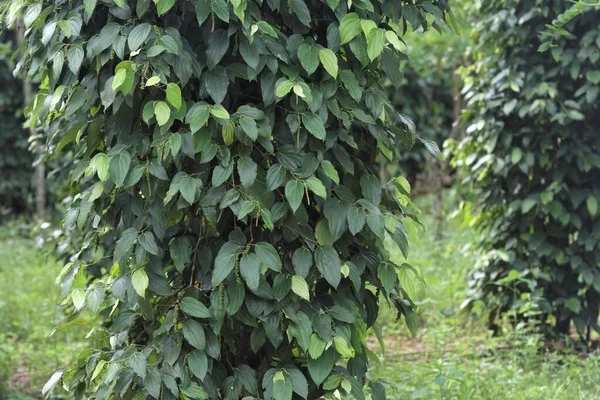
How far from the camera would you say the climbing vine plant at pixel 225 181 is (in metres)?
2.20

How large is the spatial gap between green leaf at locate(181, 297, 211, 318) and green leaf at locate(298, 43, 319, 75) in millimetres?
763

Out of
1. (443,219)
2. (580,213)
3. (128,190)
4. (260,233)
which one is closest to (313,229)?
(260,233)

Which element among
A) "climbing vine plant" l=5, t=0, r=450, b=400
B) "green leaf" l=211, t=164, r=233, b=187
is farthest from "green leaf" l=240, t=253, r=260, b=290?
"green leaf" l=211, t=164, r=233, b=187

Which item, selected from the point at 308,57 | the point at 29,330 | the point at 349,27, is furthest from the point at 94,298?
the point at 29,330

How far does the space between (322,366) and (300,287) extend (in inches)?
10.9

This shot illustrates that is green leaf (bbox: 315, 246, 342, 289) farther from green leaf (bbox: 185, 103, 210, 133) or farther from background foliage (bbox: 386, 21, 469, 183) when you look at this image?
background foliage (bbox: 386, 21, 469, 183)

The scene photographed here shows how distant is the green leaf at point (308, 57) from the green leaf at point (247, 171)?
1.05ft

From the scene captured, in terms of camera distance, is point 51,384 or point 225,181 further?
point 51,384

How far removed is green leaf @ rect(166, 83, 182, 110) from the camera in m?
2.14

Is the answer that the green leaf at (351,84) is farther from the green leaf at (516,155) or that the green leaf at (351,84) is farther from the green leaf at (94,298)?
the green leaf at (516,155)

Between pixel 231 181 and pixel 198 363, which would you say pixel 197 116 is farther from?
pixel 198 363

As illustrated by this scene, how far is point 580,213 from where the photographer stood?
4398mm

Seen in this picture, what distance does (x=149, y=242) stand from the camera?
2215mm

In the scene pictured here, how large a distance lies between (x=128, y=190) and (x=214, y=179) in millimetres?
281
